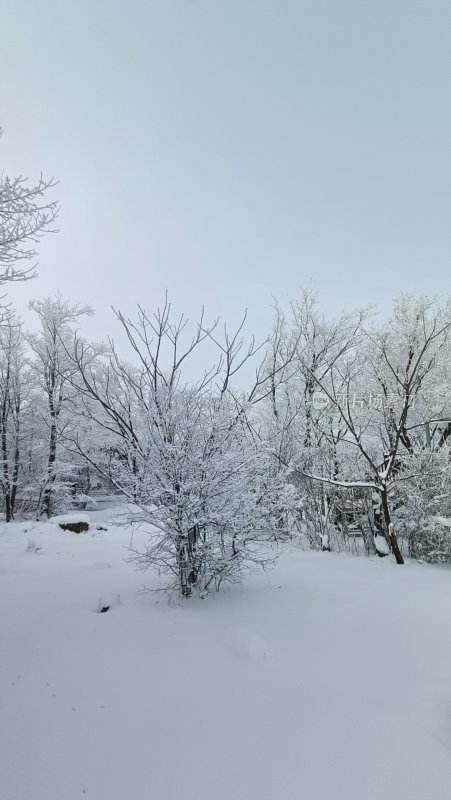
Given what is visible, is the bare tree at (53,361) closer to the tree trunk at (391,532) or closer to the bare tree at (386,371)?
the bare tree at (386,371)

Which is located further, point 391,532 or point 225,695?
point 391,532

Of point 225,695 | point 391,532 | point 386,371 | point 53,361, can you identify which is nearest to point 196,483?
point 225,695

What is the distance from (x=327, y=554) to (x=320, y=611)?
3276 mm

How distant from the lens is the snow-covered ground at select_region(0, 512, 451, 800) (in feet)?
5.49

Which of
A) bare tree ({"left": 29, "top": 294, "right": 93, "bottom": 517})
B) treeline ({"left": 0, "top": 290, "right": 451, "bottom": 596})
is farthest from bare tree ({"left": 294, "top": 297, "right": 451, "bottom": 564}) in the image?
→ bare tree ({"left": 29, "top": 294, "right": 93, "bottom": 517})

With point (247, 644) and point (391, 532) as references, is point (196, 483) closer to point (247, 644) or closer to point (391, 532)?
point (247, 644)

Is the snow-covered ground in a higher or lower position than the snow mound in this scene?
lower

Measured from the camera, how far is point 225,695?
2.25 meters

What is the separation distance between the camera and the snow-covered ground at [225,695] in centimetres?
167

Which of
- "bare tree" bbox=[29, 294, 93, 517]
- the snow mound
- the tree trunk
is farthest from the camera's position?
"bare tree" bbox=[29, 294, 93, 517]

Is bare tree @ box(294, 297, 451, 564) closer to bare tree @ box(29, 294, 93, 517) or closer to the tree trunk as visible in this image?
the tree trunk

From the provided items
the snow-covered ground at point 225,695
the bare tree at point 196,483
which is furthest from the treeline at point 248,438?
the snow-covered ground at point 225,695

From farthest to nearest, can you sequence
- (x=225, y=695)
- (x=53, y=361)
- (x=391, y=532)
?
(x=53, y=361)
(x=391, y=532)
(x=225, y=695)

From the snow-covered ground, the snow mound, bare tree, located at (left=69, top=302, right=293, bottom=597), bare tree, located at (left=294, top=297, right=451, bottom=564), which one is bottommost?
the snow-covered ground
